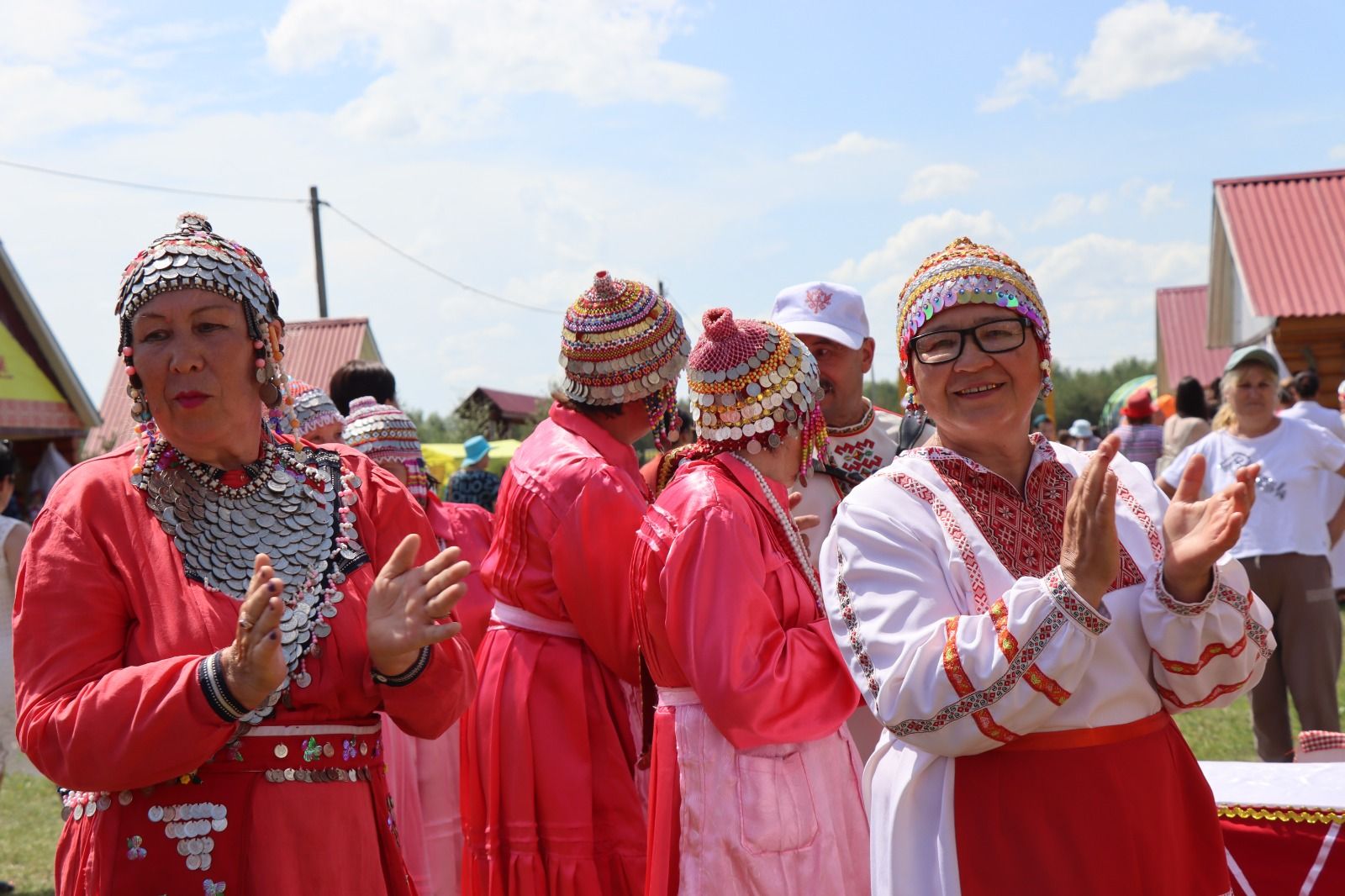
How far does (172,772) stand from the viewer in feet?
7.07

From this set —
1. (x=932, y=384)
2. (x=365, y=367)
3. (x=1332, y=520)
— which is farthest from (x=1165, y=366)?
(x=932, y=384)

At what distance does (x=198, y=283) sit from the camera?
94.3 inches

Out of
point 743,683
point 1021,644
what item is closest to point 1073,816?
point 1021,644

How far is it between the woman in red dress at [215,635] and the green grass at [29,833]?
3648 millimetres

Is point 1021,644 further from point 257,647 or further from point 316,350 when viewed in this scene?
point 316,350

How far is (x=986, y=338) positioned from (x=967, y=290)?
4.1 inches

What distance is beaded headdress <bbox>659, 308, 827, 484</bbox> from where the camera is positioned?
3289 millimetres

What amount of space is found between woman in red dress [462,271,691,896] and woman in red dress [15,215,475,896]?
46.2 inches

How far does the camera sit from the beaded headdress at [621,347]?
4055mm

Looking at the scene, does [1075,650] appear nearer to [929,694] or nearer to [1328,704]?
[929,694]

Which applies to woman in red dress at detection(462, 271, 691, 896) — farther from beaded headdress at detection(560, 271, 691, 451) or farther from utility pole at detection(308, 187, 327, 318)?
utility pole at detection(308, 187, 327, 318)

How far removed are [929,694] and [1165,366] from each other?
108 feet

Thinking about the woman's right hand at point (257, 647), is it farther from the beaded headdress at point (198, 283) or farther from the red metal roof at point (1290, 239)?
the red metal roof at point (1290, 239)

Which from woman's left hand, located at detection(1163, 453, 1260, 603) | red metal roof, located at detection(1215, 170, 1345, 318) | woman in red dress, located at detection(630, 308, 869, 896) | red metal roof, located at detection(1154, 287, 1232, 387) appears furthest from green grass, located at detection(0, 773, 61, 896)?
red metal roof, located at detection(1154, 287, 1232, 387)
